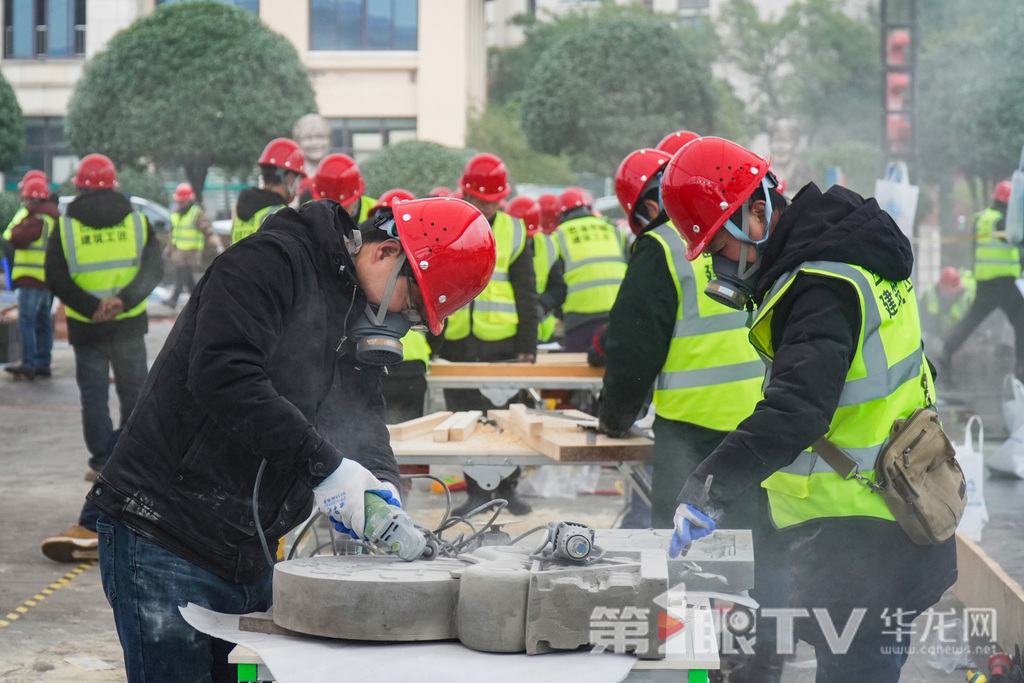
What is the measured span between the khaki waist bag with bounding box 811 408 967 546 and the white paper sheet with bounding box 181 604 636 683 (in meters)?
1.03

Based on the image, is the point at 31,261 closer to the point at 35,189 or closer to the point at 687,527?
the point at 35,189

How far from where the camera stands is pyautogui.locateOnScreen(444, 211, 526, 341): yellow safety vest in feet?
24.8

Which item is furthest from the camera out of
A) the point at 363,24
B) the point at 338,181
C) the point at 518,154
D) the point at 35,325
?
the point at 363,24

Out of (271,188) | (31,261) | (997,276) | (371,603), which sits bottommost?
(31,261)

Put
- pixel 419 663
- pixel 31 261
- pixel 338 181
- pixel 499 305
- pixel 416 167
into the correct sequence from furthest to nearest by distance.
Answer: pixel 416 167, pixel 31 261, pixel 338 181, pixel 499 305, pixel 419 663

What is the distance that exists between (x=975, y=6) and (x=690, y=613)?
2944 centimetres

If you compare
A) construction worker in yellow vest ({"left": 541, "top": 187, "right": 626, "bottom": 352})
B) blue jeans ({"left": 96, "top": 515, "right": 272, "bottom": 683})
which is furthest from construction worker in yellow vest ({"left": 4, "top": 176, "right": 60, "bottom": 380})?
blue jeans ({"left": 96, "top": 515, "right": 272, "bottom": 683})

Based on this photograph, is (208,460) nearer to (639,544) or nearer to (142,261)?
(639,544)

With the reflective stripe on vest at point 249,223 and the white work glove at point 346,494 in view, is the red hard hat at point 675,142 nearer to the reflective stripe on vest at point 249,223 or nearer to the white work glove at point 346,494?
the white work glove at point 346,494

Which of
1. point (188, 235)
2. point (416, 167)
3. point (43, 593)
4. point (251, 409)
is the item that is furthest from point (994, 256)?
point (416, 167)

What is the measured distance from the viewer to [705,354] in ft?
14.1

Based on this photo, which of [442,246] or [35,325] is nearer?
[442,246]

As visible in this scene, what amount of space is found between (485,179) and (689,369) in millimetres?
3460

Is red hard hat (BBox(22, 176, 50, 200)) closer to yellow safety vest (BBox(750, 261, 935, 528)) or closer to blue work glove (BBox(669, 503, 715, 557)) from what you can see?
yellow safety vest (BBox(750, 261, 935, 528))
